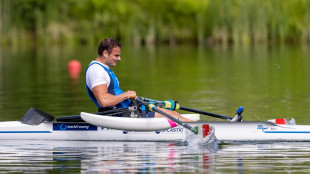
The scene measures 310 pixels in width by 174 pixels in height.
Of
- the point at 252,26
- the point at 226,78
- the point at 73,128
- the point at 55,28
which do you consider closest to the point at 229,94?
the point at 226,78

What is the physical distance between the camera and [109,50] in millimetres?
12742

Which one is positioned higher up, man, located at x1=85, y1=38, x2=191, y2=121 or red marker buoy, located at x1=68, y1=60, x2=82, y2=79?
red marker buoy, located at x1=68, y1=60, x2=82, y2=79

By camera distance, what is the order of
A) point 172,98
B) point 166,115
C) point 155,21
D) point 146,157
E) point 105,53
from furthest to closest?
point 155,21 → point 172,98 → point 166,115 → point 105,53 → point 146,157

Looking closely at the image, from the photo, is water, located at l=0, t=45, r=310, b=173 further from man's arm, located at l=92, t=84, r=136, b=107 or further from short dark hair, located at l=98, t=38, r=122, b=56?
short dark hair, located at l=98, t=38, r=122, b=56

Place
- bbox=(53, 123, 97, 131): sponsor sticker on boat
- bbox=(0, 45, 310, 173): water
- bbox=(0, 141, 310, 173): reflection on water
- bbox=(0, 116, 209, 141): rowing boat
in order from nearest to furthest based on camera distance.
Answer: bbox=(0, 141, 310, 173): reflection on water → bbox=(0, 45, 310, 173): water → bbox=(0, 116, 209, 141): rowing boat → bbox=(53, 123, 97, 131): sponsor sticker on boat

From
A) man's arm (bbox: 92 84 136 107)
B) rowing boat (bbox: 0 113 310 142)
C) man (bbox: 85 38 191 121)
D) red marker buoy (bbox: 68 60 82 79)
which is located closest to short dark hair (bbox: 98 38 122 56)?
man (bbox: 85 38 191 121)

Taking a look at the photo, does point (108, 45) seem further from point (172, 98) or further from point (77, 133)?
point (172, 98)

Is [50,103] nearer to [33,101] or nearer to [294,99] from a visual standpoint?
[33,101]

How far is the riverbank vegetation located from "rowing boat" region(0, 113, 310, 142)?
2800 inches

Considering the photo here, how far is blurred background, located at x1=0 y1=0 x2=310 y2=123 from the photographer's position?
109 ft

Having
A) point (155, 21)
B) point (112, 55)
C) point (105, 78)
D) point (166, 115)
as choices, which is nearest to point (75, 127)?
point (105, 78)

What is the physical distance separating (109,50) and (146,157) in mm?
2226

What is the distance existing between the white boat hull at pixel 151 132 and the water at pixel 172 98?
0.18 metres

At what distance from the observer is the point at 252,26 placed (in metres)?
86.8
